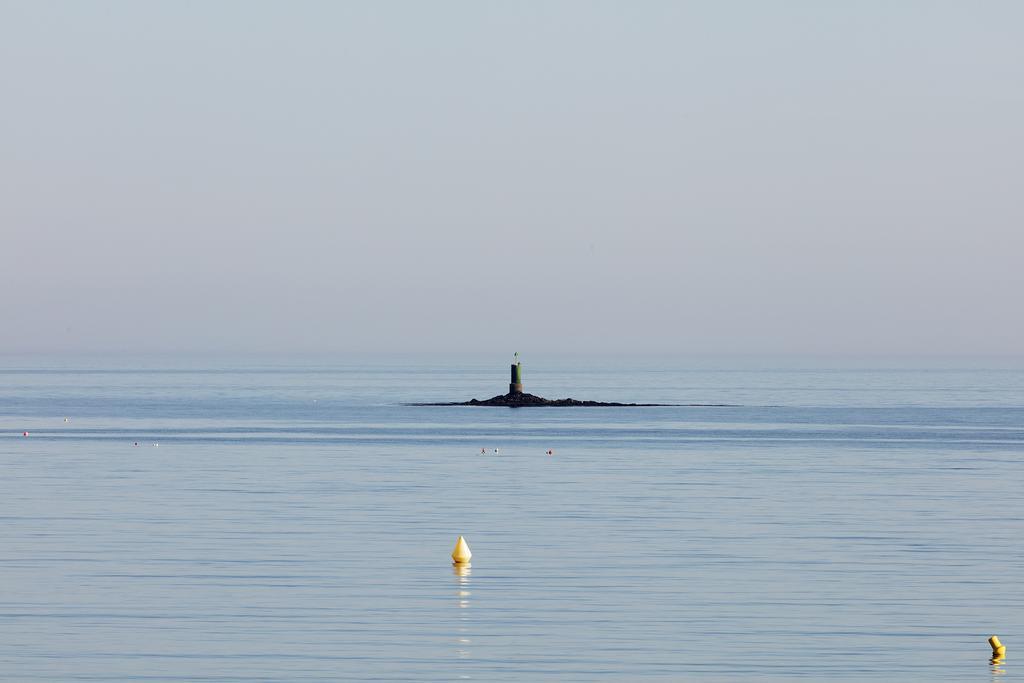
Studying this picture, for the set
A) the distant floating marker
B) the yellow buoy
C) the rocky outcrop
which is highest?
the rocky outcrop

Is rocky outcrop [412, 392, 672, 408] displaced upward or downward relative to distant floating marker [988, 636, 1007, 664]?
upward

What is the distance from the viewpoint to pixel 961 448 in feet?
295

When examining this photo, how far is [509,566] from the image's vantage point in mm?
36312

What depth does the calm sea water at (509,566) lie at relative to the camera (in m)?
25.0

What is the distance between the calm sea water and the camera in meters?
25.0

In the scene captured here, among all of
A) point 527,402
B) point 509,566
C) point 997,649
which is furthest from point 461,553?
point 527,402

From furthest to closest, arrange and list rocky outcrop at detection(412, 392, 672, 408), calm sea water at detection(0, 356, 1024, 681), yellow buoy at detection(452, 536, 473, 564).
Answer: rocky outcrop at detection(412, 392, 672, 408)
yellow buoy at detection(452, 536, 473, 564)
calm sea water at detection(0, 356, 1024, 681)

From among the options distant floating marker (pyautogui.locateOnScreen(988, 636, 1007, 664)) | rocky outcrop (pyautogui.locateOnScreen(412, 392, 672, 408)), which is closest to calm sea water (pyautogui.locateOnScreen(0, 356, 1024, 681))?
distant floating marker (pyautogui.locateOnScreen(988, 636, 1007, 664))

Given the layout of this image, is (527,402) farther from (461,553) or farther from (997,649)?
(997,649)

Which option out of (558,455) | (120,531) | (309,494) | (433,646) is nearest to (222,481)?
(309,494)

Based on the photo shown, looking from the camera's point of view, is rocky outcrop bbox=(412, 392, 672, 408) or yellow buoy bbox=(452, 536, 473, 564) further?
rocky outcrop bbox=(412, 392, 672, 408)

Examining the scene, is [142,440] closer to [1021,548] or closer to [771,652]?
[1021,548]

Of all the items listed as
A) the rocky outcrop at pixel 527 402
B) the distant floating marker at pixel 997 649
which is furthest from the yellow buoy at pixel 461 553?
the rocky outcrop at pixel 527 402

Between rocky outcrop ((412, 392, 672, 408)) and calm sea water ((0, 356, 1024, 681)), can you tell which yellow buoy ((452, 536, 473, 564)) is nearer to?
calm sea water ((0, 356, 1024, 681))
